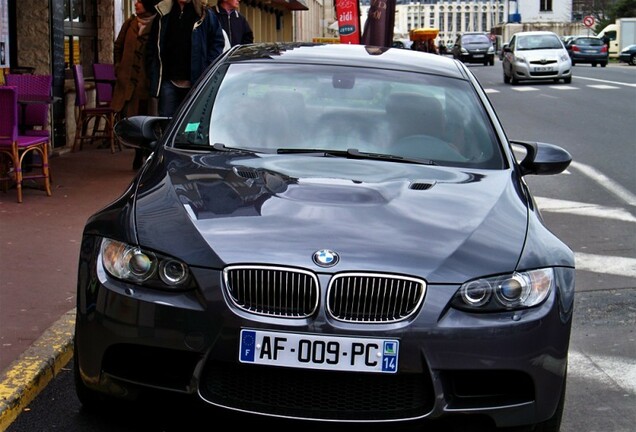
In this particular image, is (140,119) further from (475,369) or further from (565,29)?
(565,29)

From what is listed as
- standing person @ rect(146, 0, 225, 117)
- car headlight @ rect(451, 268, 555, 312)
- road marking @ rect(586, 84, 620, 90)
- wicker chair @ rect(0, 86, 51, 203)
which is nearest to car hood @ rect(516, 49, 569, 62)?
road marking @ rect(586, 84, 620, 90)

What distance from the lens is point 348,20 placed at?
75.5ft

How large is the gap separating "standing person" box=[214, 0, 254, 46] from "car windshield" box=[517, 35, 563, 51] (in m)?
21.9

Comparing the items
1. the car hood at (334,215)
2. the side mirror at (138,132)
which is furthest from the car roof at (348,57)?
the car hood at (334,215)

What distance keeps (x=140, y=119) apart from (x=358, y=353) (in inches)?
94.1

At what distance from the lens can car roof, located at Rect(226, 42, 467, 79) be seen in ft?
17.7

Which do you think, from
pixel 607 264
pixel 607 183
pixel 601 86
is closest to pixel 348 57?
pixel 607 264

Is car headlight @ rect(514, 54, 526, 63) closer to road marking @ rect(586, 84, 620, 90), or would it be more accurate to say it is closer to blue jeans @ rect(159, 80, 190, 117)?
road marking @ rect(586, 84, 620, 90)

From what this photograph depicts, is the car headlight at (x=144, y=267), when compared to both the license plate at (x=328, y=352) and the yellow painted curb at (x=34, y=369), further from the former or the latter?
the yellow painted curb at (x=34, y=369)

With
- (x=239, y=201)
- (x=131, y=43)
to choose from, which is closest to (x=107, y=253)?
(x=239, y=201)

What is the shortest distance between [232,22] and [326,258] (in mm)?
9749

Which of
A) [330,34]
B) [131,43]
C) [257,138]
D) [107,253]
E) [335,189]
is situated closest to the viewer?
[107,253]

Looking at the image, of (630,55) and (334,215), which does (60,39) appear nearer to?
(334,215)

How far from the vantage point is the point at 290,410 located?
3473 millimetres
